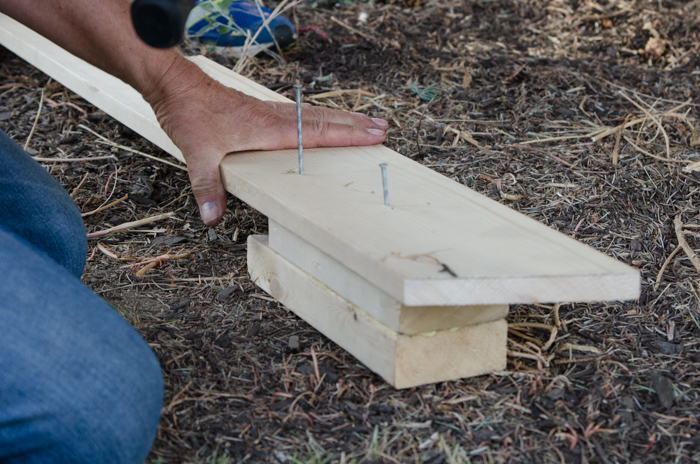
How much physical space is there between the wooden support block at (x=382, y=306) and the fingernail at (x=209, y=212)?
25 cm

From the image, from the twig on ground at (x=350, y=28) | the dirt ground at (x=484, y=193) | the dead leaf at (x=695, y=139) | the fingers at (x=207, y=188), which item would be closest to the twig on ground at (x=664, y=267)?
the dirt ground at (x=484, y=193)

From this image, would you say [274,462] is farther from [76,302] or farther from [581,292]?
[581,292]

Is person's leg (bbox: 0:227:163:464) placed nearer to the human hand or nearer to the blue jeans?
the blue jeans

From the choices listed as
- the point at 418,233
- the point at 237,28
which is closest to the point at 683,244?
the point at 418,233

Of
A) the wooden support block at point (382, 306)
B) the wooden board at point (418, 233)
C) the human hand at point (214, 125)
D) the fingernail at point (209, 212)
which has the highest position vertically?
the human hand at point (214, 125)

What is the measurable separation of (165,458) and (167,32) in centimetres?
90

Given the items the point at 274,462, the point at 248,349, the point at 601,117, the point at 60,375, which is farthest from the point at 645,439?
the point at 601,117

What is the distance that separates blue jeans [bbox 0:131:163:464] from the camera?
134 centimetres

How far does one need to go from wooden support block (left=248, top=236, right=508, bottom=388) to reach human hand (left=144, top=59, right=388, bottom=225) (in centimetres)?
38

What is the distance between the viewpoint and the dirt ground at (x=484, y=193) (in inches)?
63.2

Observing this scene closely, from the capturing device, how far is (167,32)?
1104mm

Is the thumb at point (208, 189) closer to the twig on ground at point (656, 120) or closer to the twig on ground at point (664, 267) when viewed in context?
the twig on ground at point (664, 267)

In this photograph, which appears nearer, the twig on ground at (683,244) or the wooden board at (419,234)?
the wooden board at (419,234)

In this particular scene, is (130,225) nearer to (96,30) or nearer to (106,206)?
(106,206)
